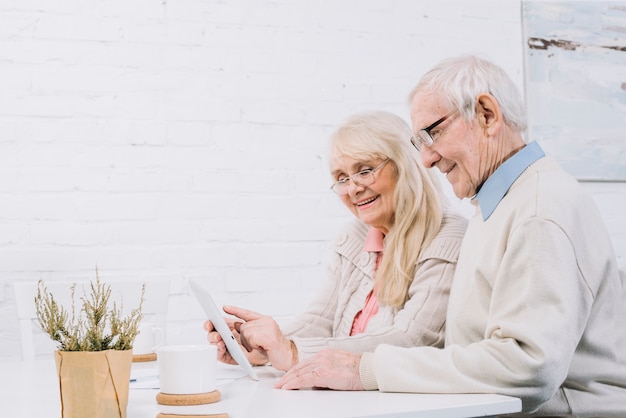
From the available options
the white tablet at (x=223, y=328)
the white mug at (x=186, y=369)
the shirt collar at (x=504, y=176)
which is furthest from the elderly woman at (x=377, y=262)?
the white mug at (x=186, y=369)

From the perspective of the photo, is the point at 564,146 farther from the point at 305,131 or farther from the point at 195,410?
the point at 195,410

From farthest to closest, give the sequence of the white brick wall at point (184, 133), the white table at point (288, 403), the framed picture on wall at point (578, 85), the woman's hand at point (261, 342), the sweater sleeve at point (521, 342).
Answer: the framed picture on wall at point (578, 85) → the white brick wall at point (184, 133) → the woman's hand at point (261, 342) → the sweater sleeve at point (521, 342) → the white table at point (288, 403)

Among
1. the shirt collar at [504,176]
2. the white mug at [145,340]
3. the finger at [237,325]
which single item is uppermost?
the shirt collar at [504,176]

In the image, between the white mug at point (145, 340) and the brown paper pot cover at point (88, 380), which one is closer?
the brown paper pot cover at point (88, 380)

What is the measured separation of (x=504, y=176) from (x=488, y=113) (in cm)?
12

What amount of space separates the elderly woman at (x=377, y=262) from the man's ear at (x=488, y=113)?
0.33 meters

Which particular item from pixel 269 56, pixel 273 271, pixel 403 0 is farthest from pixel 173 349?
pixel 403 0

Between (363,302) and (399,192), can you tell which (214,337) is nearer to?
(363,302)

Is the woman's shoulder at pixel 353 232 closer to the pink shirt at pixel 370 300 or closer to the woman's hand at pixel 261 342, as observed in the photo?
the pink shirt at pixel 370 300

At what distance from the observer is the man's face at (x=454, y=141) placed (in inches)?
60.2

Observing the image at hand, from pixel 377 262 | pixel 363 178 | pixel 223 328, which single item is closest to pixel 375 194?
pixel 363 178

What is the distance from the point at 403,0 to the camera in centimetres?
290

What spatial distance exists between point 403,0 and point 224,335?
5.80 ft

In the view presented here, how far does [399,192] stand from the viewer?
1864 millimetres
